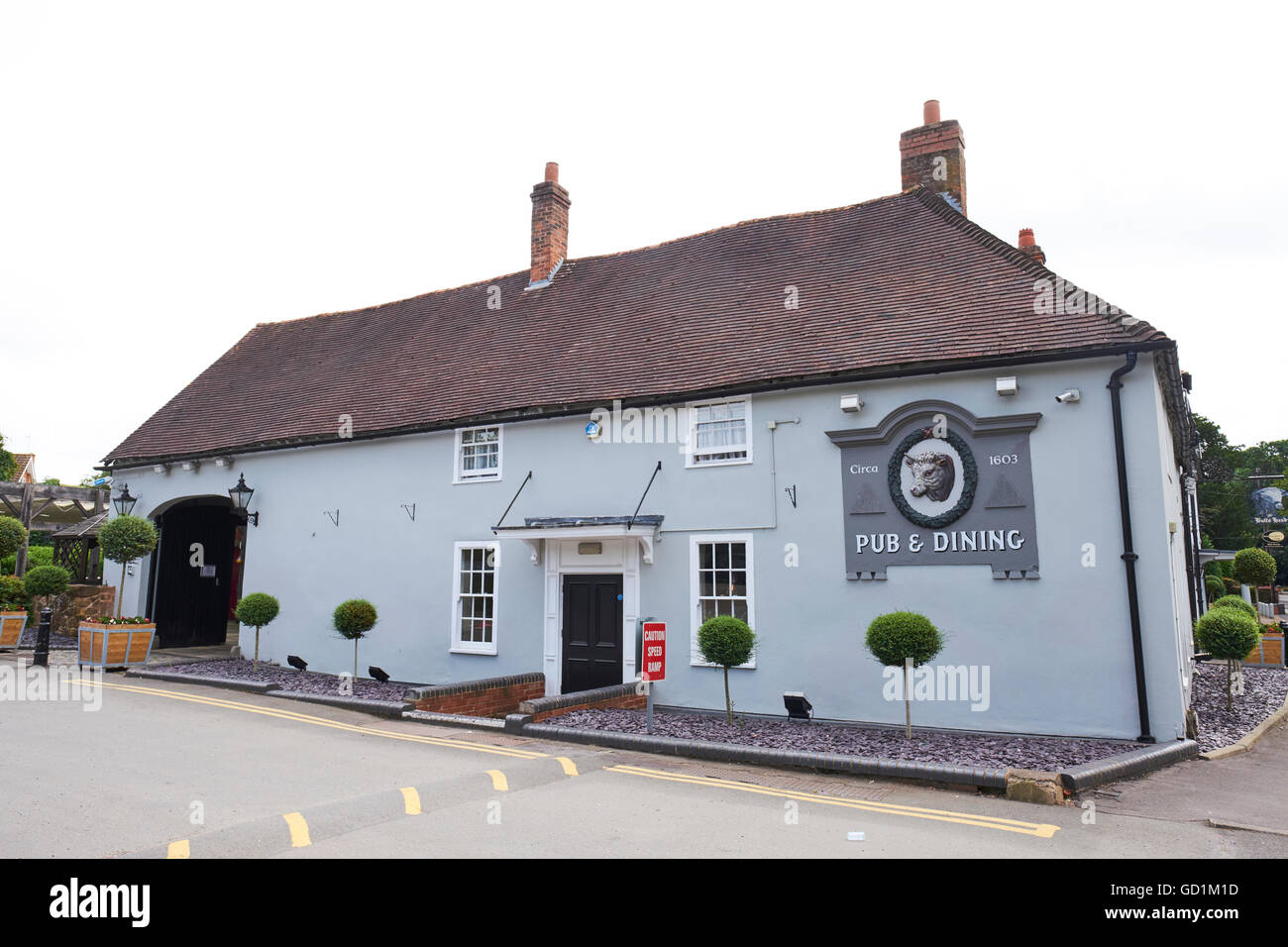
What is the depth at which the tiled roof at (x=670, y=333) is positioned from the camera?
12.1 meters

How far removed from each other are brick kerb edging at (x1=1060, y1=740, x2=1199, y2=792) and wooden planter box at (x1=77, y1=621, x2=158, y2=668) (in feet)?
54.2

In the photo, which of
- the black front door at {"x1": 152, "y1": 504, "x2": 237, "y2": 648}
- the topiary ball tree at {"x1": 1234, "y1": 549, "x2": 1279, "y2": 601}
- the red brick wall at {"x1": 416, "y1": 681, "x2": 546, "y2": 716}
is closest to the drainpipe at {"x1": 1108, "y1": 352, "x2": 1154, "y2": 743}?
the red brick wall at {"x1": 416, "y1": 681, "x2": 546, "y2": 716}

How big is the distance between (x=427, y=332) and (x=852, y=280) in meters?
10.2

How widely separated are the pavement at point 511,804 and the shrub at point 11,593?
11.3 m

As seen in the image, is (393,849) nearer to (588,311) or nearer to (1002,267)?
(1002,267)

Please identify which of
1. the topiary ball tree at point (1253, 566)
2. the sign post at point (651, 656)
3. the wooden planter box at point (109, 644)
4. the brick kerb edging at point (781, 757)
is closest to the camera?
the brick kerb edging at point (781, 757)

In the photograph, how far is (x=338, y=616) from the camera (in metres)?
14.8

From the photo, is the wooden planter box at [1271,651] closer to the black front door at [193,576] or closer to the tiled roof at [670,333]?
the tiled roof at [670,333]

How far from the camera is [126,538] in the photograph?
661 inches

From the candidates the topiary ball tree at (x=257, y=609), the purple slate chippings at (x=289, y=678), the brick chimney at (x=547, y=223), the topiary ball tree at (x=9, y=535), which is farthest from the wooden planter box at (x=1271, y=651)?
the topiary ball tree at (x=9, y=535)

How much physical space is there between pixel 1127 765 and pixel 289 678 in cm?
1398
